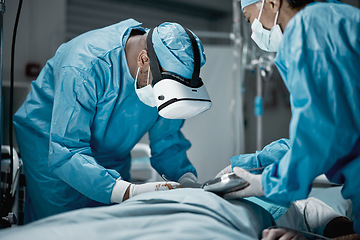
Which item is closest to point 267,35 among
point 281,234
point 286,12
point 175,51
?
point 286,12

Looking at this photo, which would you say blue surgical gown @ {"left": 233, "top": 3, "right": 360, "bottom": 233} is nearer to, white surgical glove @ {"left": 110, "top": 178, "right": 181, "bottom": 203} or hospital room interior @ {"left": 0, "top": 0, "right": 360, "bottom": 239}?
hospital room interior @ {"left": 0, "top": 0, "right": 360, "bottom": 239}

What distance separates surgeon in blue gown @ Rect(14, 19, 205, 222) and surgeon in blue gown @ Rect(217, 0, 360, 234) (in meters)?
0.55

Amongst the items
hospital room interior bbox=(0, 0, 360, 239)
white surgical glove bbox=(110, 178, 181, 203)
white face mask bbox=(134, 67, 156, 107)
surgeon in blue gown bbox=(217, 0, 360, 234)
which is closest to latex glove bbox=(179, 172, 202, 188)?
hospital room interior bbox=(0, 0, 360, 239)

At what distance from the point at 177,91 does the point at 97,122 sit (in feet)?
1.35

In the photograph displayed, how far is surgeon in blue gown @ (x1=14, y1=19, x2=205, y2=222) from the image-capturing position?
133 centimetres

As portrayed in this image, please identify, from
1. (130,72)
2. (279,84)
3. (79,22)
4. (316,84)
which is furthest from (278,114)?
(316,84)

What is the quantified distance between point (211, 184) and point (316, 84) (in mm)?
481

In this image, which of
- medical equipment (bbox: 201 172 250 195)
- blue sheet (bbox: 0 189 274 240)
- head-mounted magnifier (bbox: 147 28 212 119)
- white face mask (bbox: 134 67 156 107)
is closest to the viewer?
blue sheet (bbox: 0 189 274 240)

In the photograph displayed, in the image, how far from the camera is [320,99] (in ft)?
2.77

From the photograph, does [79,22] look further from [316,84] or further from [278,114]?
[316,84]

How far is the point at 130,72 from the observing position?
60.2 inches

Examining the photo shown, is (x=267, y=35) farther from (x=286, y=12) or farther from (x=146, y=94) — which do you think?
(x=146, y=94)

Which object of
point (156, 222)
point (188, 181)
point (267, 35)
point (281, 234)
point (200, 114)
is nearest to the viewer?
point (156, 222)

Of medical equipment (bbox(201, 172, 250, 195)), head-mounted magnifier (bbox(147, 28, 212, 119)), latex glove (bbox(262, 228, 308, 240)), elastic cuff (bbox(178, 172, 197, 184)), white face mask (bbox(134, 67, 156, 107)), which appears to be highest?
head-mounted magnifier (bbox(147, 28, 212, 119))
